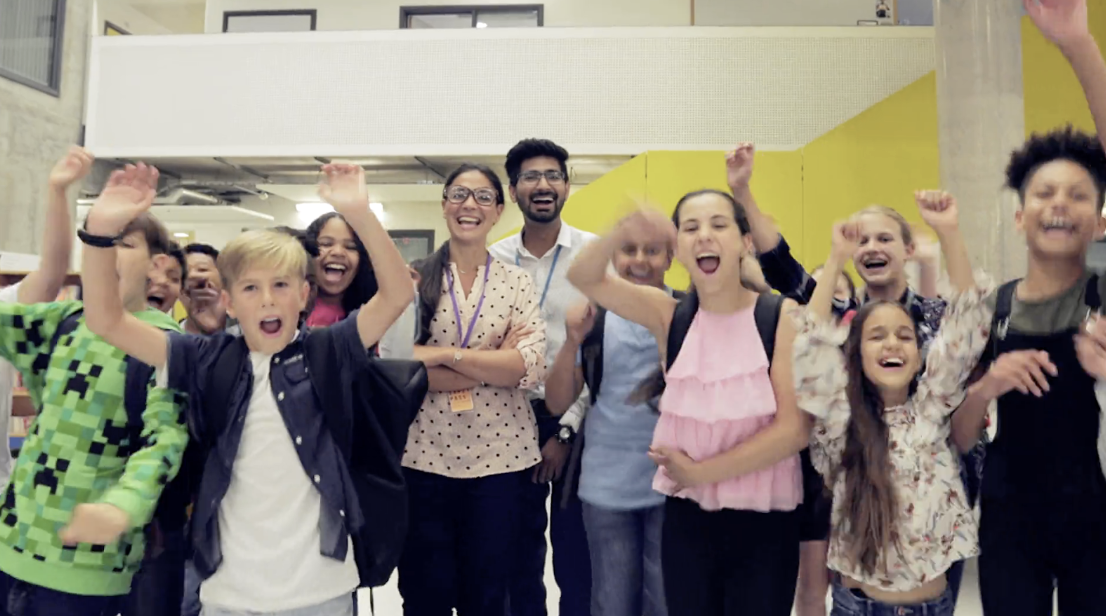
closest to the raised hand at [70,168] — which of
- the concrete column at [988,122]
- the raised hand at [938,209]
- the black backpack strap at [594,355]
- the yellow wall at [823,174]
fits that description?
the black backpack strap at [594,355]

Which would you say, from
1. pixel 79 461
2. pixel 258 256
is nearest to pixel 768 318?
pixel 258 256

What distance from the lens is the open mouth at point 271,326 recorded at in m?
1.74

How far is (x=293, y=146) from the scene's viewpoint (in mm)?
8164

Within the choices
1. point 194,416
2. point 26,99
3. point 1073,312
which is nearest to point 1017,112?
point 1073,312

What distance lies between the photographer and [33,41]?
8.38 m

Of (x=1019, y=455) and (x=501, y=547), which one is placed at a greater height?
(x=1019, y=455)

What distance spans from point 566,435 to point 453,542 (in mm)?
522

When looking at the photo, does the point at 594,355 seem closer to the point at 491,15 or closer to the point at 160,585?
the point at 160,585

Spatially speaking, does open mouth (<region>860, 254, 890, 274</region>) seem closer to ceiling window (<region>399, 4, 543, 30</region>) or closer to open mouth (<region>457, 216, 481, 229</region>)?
open mouth (<region>457, 216, 481, 229</region>)

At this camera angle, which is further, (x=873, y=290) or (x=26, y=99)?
(x=26, y=99)

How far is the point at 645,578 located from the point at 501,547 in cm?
42

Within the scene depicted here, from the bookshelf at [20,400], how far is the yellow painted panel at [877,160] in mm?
5735

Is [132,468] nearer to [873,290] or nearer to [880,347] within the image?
[880,347]

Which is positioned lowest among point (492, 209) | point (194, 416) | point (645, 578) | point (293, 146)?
point (645, 578)
